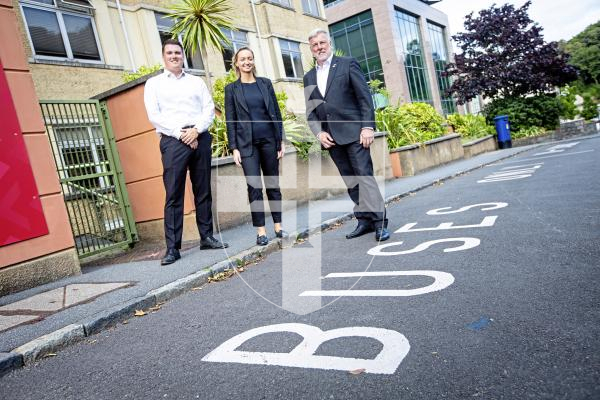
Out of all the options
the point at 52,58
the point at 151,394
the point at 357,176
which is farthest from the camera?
the point at 52,58

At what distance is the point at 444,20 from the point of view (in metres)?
36.7

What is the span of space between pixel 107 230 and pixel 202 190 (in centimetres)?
202

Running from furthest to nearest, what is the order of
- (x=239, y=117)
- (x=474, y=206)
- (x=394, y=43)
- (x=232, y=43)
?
(x=394, y=43) < (x=232, y=43) < (x=474, y=206) < (x=239, y=117)

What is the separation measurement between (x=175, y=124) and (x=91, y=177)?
202 cm

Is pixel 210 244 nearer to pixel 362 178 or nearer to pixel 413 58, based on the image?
pixel 362 178

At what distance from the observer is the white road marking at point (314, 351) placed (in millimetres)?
1883

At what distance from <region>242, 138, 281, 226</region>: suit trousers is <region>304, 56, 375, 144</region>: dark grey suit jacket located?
78cm

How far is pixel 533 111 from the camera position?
17609mm

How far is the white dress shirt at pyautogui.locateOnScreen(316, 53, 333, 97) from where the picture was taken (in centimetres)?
449

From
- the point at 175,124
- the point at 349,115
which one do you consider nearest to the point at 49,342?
the point at 175,124

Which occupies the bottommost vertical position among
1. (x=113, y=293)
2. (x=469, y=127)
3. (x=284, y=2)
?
(x=113, y=293)

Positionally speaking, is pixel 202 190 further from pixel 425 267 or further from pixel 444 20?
pixel 444 20

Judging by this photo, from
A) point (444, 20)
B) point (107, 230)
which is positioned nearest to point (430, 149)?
point (107, 230)

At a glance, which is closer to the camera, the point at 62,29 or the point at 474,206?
the point at 474,206
